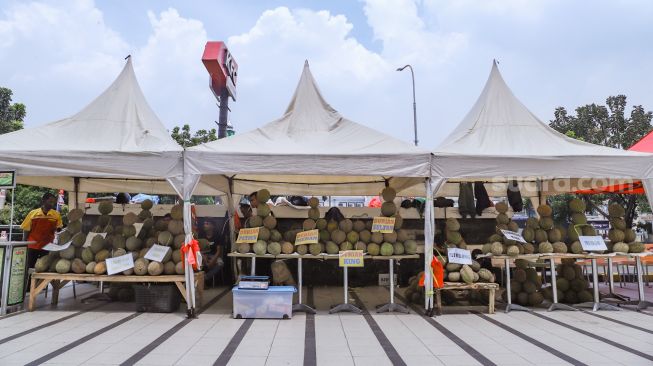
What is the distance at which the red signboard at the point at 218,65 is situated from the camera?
68.8 ft

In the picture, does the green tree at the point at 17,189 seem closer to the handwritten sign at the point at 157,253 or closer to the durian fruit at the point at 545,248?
the handwritten sign at the point at 157,253

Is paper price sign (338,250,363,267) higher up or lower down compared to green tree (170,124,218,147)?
lower down

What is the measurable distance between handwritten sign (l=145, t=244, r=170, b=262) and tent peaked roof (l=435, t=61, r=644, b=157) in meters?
4.62

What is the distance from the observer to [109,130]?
6.81m

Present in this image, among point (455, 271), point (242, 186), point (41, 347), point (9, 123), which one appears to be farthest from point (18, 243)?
point (9, 123)

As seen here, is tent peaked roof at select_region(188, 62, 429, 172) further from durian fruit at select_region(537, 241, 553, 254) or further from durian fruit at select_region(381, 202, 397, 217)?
durian fruit at select_region(537, 241, 553, 254)

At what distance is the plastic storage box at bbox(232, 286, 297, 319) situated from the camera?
614 centimetres

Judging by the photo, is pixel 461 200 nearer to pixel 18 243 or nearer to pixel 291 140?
pixel 291 140

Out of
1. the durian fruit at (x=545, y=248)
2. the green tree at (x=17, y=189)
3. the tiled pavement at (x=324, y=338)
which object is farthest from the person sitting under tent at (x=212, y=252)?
the green tree at (x=17, y=189)

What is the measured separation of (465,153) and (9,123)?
2265cm

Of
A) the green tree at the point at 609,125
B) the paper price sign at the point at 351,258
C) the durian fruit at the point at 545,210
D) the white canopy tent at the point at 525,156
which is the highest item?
the green tree at the point at 609,125

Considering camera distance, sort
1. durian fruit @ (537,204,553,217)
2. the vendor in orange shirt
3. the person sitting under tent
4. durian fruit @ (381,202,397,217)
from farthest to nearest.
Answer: the person sitting under tent → the vendor in orange shirt → durian fruit @ (537,204,553,217) → durian fruit @ (381,202,397,217)

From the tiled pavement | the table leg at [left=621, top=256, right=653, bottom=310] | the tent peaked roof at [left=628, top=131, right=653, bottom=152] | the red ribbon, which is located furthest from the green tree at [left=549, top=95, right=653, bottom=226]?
the red ribbon

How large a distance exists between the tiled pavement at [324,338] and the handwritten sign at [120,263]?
71cm
